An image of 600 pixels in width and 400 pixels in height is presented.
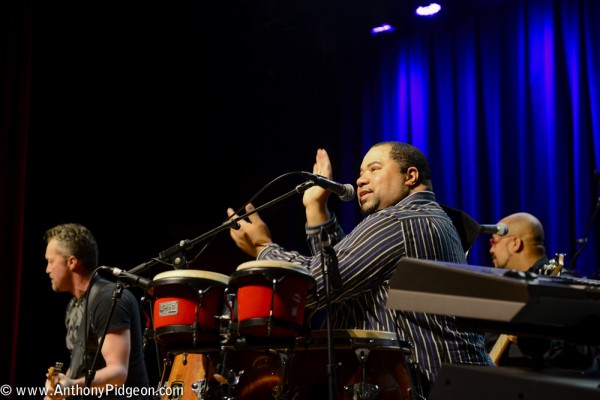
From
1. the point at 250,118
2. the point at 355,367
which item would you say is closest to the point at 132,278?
the point at 355,367

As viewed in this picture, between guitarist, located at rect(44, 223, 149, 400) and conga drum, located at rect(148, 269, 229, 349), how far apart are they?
4.50 ft

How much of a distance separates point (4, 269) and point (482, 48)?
13.6 ft

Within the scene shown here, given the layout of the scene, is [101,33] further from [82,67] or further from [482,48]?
[482,48]

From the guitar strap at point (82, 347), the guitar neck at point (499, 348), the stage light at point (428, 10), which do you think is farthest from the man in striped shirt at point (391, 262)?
the stage light at point (428, 10)

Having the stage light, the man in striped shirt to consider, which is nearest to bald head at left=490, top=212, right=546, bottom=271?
the stage light

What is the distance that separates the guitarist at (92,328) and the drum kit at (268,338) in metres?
1.40

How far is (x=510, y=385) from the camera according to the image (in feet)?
5.04

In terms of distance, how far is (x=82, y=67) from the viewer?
6.17 meters

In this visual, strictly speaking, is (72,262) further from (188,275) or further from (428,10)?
(428,10)

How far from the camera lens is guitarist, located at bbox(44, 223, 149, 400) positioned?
13.1 ft

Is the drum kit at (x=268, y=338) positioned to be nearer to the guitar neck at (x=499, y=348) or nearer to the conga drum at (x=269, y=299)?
the conga drum at (x=269, y=299)

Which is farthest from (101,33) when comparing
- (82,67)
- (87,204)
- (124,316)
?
(124,316)

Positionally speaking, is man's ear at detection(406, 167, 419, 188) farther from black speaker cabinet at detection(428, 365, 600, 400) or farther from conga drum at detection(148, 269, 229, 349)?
black speaker cabinet at detection(428, 365, 600, 400)

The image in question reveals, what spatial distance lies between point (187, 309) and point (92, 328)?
6.70 feet
